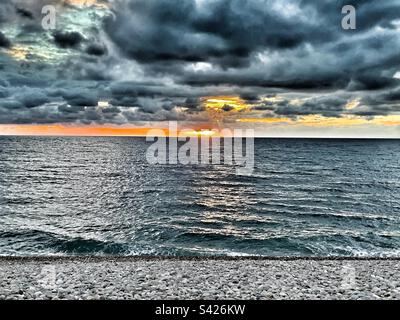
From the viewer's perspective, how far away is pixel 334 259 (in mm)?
19812

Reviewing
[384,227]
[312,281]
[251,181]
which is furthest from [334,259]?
[251,181]

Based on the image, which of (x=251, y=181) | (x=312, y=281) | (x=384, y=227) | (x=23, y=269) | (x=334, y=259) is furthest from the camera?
(x=251, y=181)

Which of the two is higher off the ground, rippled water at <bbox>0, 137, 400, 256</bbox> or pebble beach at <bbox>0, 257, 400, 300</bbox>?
pebble beach at <bbox>0, 257, 400, 300</bbox>

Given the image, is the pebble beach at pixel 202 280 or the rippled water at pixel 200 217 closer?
the pebble beach at pixel 202 280

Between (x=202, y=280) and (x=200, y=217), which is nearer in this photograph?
(x=202, y=280)

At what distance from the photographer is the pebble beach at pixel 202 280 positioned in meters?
13.1

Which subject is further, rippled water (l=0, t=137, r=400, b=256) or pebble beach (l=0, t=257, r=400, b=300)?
rippled water (l=0, t=137, r=400, b=256)

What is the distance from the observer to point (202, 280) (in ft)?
48.4

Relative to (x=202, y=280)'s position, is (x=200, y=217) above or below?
below

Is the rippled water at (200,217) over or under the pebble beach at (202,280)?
under

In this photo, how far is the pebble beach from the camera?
42.9ft
